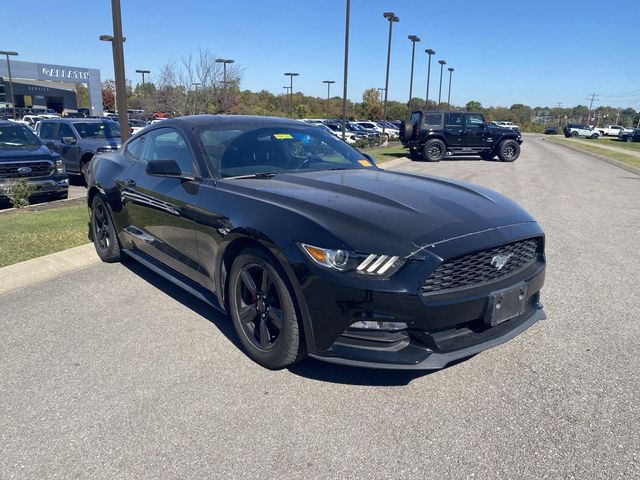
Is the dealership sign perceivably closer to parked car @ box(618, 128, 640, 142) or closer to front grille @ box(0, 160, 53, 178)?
front grille @ box(0, 160, 53, 178)

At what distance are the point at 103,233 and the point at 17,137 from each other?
6235 millimetres

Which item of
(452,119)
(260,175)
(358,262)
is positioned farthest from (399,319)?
(452,119)

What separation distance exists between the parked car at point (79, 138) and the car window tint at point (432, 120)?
1188 cm

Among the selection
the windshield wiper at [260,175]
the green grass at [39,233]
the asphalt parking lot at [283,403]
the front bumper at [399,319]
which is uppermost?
the windshield wiper at [260,175]

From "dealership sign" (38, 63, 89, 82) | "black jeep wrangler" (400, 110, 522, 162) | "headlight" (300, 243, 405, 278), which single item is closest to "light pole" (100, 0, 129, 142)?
"headlight" (300, 243, 405, 278)

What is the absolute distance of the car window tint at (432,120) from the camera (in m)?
19.6

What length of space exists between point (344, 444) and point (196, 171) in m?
2.24

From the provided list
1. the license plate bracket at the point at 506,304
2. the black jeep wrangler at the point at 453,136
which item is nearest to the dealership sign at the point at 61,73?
the black jeep wrangler at the point at 453,136

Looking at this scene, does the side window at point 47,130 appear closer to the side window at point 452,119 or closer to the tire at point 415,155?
the tire at point 415,155

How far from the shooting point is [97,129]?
1257 centimetres

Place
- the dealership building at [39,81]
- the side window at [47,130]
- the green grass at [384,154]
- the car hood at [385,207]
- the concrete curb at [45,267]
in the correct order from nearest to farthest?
the car hood at [385,207], the concrete curb at [45,267], the side window at [47,130], the green grass at [384,154], the dealership building at [39,81]

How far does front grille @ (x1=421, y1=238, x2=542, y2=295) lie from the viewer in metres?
2.56

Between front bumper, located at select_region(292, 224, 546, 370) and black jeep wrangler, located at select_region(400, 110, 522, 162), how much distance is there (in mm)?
17603

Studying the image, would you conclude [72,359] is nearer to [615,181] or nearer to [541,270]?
[541,270]
